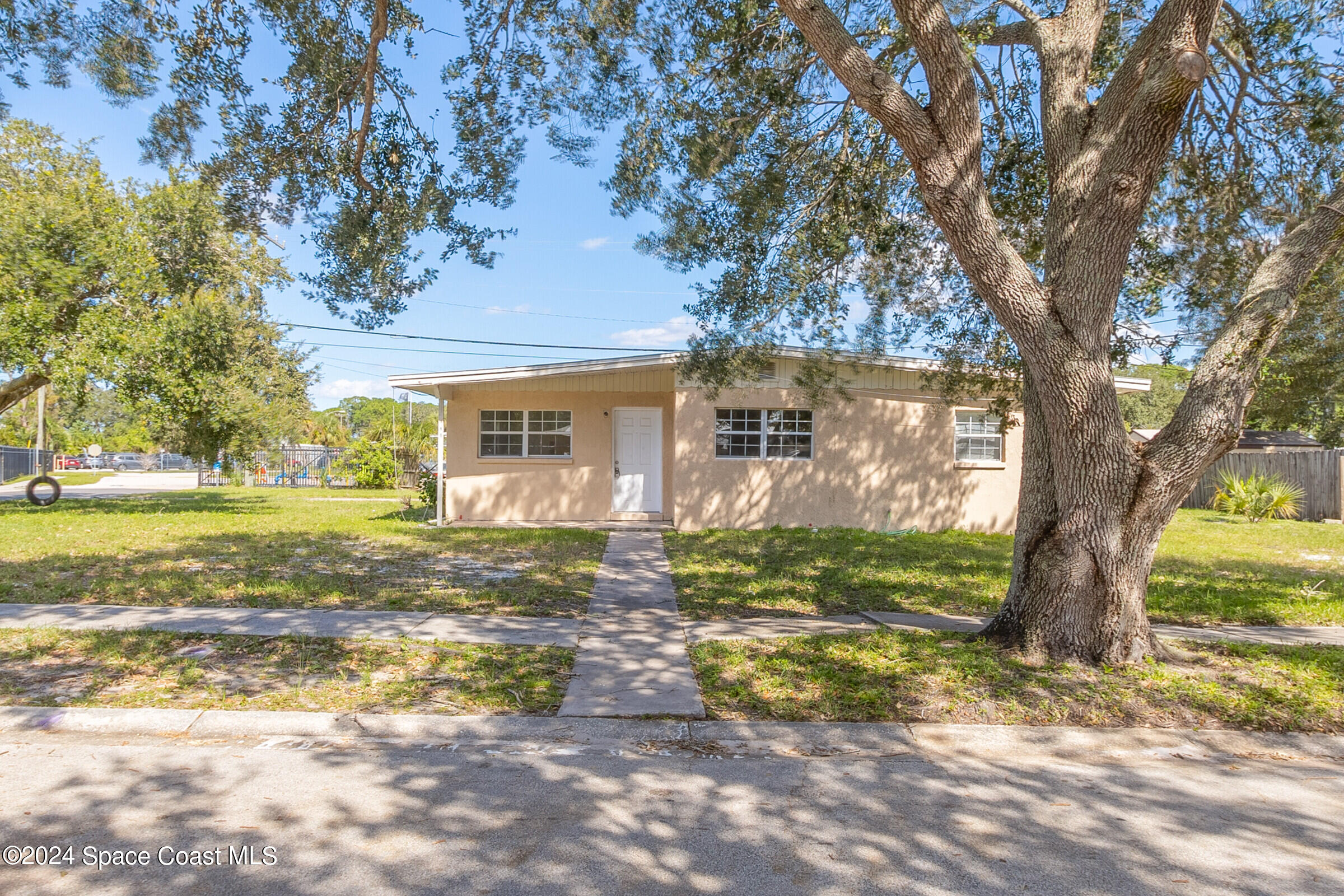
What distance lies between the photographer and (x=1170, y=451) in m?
5.43

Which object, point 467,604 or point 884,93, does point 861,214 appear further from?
point 467,604

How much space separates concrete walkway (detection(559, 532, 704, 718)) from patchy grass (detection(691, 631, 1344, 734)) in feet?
0.73

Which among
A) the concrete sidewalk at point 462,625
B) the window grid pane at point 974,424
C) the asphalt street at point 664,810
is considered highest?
the window grid pane at point 974,424

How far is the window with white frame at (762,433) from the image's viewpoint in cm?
1526

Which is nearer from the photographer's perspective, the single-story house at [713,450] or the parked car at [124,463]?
the single-story house at [713,450]

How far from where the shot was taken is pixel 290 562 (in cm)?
1010

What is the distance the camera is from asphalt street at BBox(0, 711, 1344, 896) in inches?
121

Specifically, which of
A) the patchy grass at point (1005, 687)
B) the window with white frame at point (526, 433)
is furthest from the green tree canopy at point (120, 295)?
the patchy grass at point (1005, 687)

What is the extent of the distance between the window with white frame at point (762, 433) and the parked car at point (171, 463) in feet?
182

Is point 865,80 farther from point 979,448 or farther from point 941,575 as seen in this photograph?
point 979,448

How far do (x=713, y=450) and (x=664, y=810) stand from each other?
11531 millimetres

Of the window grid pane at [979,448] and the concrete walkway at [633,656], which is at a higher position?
the window grid pane at [979,448]

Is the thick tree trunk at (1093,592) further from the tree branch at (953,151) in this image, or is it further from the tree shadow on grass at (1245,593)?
the tree shadow on grass at (1245,593)

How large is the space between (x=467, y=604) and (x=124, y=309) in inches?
475
